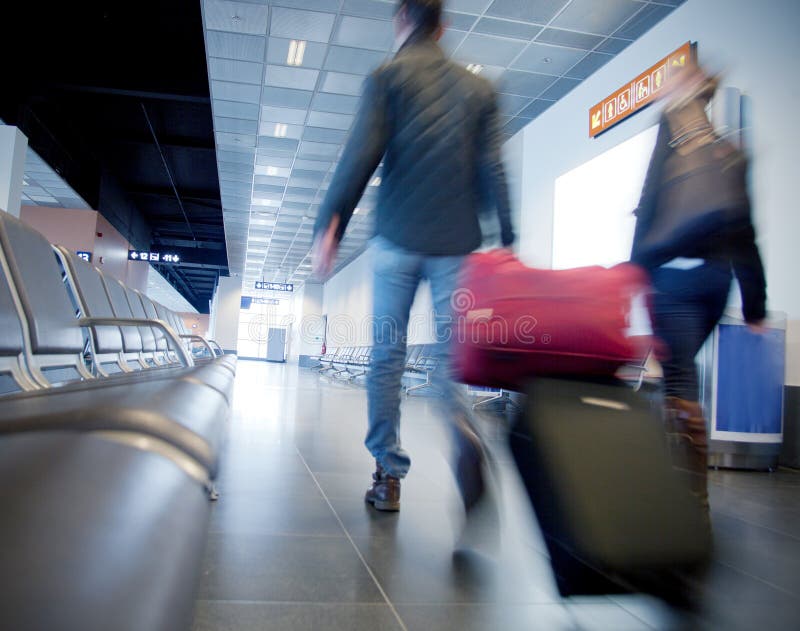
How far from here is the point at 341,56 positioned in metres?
5.97

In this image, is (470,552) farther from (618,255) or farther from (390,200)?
(618,255)

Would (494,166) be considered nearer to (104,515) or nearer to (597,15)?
(104,515)

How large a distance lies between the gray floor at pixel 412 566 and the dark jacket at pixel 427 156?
72 cm

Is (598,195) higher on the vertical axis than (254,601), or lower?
higher

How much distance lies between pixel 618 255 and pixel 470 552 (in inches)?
148

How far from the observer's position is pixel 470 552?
130cm

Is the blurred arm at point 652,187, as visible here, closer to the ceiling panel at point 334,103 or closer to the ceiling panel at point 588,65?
the ceiling panel at point 588,65

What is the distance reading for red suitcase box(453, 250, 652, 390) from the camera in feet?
2.60

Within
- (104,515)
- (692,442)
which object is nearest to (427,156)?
(692,442)

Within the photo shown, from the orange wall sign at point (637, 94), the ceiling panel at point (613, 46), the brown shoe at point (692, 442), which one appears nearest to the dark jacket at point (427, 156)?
the brown shoe at point (692, 442)

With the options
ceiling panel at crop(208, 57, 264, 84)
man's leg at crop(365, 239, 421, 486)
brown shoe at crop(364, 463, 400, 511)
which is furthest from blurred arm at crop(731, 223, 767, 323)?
ceiling panel at crop(208, 57, 264, 84)

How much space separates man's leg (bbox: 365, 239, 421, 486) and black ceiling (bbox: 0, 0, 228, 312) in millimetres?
6548

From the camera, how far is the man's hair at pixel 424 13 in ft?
5.07

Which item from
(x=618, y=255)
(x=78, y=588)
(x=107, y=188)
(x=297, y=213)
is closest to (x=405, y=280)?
(x=78, y=588)
